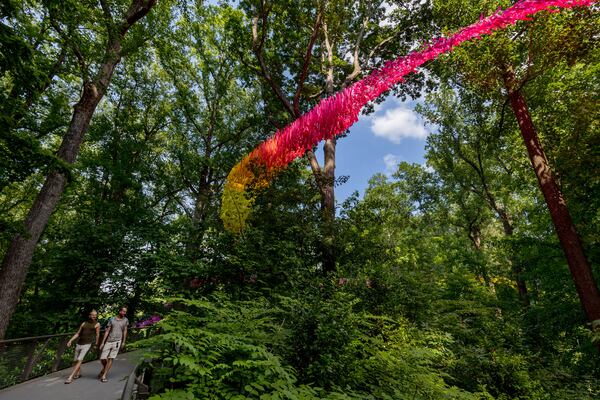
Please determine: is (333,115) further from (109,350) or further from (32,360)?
(32,360)

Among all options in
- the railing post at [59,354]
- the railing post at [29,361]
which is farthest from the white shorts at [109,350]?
the railing post at [59,354]

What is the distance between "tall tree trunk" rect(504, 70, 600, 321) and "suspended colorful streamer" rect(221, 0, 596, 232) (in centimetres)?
286

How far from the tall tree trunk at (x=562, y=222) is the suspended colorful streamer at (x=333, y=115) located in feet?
9.38

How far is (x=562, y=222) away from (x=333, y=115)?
7549mm

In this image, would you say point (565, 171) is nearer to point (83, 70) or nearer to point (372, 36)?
point (372, 36)

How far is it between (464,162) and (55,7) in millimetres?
21888

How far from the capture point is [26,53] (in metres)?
Result: 4.75

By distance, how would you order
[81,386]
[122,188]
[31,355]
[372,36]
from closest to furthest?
1. [81,386]
2. [31,355]
3. [372,36]
4. [122,188]

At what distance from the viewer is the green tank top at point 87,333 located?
6.95 metres

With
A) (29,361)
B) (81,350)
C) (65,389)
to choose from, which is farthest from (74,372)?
(29,361)

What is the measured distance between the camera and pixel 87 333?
7.04 metres

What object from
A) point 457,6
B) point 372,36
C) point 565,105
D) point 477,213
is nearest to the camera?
point 457,6

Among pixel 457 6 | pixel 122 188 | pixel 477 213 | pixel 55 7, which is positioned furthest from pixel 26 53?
→ pixel 477 213

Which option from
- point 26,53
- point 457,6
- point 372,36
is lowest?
point 26,53
